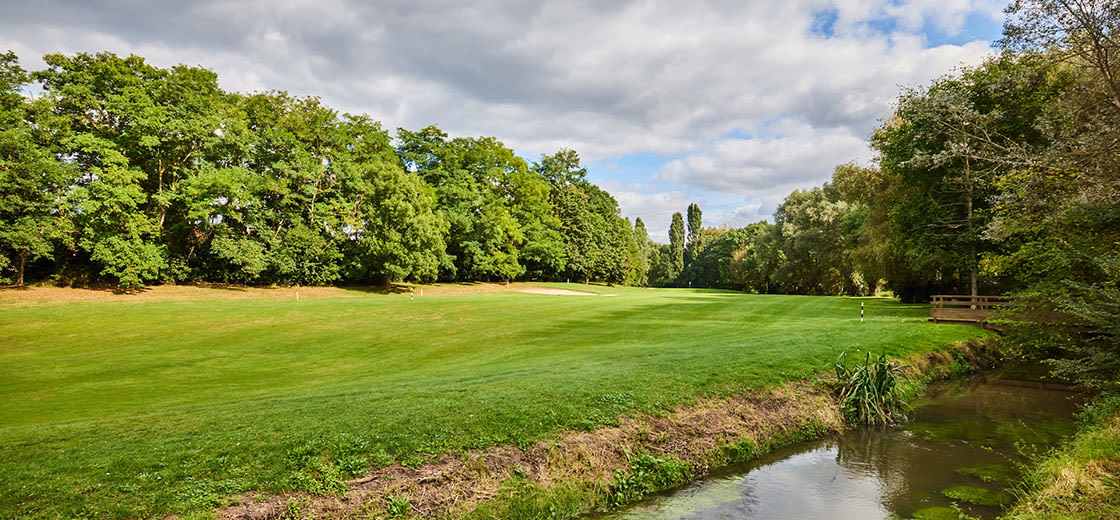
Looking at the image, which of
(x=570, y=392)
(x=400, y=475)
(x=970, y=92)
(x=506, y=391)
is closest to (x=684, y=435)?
(x=570, y=392)

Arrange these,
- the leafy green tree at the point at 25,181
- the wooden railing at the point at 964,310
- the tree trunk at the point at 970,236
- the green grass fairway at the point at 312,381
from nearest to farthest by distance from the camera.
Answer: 1. the green grass fairway at the point at 312,381
2. the wooden railing at the point at 964,310
3. the tree trunk at the point at 970,236
4. the leafy green tree at the point at 25,181

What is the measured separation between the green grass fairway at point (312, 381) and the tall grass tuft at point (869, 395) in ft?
3.29

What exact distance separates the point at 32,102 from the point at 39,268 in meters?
10.1

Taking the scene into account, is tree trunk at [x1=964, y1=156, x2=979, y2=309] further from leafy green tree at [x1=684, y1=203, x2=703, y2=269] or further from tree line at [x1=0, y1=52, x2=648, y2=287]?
leafy green tree at [x1=684, y1=203, x2=703, y2=269]

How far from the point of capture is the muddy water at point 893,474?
22.1 feet

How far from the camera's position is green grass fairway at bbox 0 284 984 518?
5.86 meters

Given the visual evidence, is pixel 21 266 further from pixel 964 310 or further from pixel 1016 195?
pixel 964 310

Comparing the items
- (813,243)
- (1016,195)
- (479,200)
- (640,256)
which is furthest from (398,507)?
(640,256)

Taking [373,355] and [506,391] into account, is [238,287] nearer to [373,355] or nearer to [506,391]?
[373,355]

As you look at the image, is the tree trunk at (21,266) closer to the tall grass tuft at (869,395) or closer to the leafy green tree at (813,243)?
the tall grass tuft at (869,395)

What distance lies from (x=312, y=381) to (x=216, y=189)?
95.1 ft

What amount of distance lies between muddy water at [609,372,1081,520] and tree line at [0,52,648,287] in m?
35.4

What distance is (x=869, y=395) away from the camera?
35.4 ft

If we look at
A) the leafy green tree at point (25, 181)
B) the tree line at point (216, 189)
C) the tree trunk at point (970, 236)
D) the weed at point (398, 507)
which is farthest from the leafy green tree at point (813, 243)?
the leafy green tree at point (25, 181)
